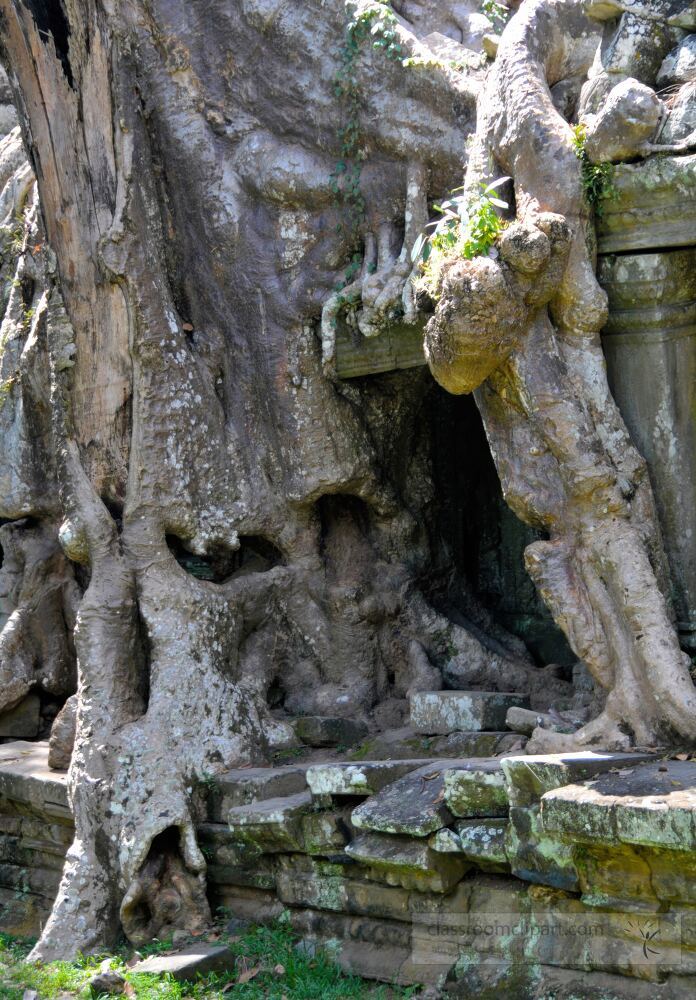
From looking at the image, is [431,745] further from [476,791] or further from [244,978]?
[244,978]

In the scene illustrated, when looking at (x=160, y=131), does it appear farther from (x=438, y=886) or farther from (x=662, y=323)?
(x=438, y=886)

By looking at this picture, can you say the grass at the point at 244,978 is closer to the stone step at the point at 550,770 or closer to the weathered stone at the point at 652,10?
the stone step at the point at 550,770

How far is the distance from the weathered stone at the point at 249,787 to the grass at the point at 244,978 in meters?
0.55

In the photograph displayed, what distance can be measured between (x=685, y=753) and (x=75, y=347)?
3676 millimetres

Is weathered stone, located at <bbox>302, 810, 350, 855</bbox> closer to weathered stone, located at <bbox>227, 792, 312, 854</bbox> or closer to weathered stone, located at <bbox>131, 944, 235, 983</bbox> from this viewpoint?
weathered stone, located at <bbox>227, 792, 312, 854</bbox>

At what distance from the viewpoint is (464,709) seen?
5703mm

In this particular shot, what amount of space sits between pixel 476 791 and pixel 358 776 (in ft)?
2.16

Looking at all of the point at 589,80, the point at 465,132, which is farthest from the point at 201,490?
the point at 589,80

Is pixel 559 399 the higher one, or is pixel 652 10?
pixel 652 10

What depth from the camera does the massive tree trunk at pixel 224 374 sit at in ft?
20.1

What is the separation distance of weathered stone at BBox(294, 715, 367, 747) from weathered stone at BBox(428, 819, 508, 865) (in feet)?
4.96

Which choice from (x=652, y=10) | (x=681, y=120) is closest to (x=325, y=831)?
(x=681, y=120)

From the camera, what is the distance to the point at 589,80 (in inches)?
214

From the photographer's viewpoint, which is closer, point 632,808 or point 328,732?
point 632,808
